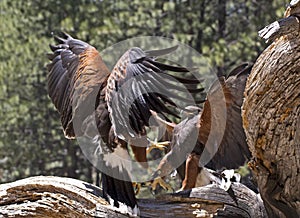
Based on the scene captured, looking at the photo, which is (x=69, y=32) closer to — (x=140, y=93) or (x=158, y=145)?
(x=158, y=145)

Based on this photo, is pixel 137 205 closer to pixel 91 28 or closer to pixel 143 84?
pixel 143 84

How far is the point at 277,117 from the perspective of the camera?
291 centimetres

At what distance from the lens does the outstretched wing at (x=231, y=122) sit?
3572 millimetres

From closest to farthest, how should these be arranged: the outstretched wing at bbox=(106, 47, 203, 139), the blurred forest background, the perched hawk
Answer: the outstretched wing at bbox=(106, 47, 203, 139) → the perched hawk → the blurred forest background

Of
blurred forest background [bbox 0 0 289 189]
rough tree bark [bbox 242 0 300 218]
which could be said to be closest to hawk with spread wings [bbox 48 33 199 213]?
rough tree bark [bbox 242 0 300 218]

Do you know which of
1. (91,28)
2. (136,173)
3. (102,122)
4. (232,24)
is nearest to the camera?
(102,122)

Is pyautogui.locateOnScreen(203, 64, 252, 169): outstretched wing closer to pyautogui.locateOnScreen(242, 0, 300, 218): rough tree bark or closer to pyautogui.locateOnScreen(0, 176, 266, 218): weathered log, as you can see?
pyautogui.locateOnScreen(0, 176, 266, 218): weathered log

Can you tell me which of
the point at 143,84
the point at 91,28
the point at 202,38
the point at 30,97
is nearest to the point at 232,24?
the point at 202,38

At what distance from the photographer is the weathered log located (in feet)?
11.5

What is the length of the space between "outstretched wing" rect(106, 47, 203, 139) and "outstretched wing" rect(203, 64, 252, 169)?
0.34m

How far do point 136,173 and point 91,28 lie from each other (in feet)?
19.2

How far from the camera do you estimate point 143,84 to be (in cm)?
321

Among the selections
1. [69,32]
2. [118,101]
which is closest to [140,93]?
[118,101]

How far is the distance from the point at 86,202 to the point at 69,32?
21.0 feet
